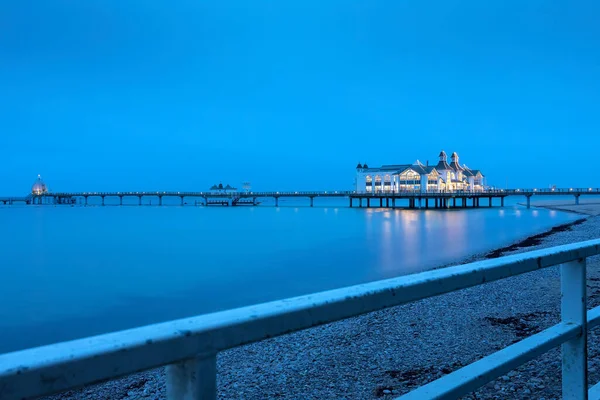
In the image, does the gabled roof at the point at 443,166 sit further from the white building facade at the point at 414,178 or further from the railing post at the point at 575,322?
the railing post at the point at 575,322

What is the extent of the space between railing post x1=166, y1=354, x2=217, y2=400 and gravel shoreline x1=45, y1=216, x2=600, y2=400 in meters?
4.15

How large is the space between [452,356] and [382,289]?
548 cm

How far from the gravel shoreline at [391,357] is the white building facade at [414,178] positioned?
3789 inches

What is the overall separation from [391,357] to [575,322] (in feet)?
15.2

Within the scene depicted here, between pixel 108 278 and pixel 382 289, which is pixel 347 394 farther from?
pixel 108 278

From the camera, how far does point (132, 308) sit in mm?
15656

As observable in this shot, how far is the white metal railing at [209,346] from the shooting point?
0.89 m

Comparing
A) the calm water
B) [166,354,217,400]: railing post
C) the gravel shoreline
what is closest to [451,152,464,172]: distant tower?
the calm water

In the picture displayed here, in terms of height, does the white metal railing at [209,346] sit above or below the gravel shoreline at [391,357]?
above

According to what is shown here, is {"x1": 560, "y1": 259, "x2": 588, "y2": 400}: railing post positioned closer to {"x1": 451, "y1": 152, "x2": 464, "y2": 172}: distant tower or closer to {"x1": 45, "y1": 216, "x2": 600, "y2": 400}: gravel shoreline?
{"x1": 45, "y1": 216, "x2": 600, "y2": 400}: gravel shoreline

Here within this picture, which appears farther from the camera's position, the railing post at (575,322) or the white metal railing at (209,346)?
the railing post at (575,322)

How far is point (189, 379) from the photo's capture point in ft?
3.53

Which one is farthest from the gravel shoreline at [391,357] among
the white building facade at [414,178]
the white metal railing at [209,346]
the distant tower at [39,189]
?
the distant tower at [39,189]

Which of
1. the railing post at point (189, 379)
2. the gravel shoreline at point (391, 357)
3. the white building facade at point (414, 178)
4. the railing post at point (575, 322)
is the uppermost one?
the white building facade at point (414, 178)
